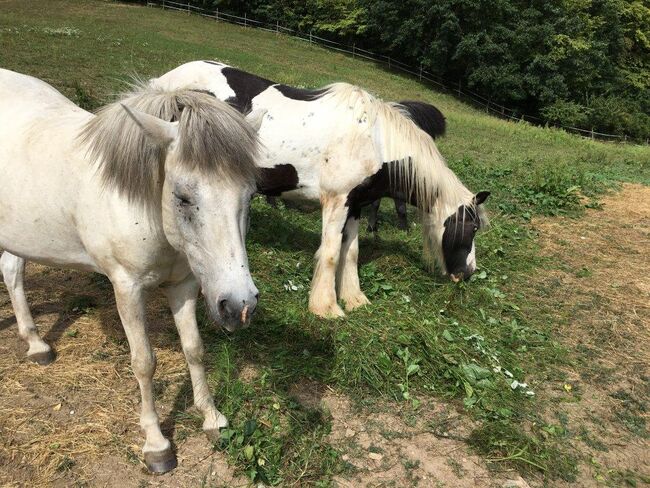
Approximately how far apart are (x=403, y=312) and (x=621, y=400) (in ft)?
6.23

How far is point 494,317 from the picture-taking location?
15.6 feet

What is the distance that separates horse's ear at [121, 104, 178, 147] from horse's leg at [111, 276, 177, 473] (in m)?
0.89

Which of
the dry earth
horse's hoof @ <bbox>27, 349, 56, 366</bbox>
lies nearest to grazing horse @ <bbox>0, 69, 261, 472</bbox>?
the dry earth

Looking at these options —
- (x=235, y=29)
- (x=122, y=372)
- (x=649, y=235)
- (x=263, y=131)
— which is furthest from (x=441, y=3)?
(x=122, y=372)

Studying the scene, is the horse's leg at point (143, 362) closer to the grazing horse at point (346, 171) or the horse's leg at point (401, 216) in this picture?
the grazing horse at point (346, 171)

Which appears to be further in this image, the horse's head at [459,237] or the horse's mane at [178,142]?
the horse's head at [459,237]

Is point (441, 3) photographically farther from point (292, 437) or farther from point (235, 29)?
point (292, 437)

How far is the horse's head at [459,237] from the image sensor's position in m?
4.80

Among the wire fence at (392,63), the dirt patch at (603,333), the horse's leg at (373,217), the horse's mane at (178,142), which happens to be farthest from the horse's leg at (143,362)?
the wire fence at (392,63)

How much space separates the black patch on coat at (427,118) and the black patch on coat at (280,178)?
6.93 feet

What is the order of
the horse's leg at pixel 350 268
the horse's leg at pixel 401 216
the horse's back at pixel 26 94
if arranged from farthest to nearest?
1. the horse's leg at pixel 401 216
2. the horse's leg at pixel 350 268
3. the horse's back at pixel 26 94

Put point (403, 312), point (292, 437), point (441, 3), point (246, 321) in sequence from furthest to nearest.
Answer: point (441, 3) < point (403, 312) < point (292, 437) < point (246, 321)

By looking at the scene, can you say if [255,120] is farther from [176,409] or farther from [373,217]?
[373,217]

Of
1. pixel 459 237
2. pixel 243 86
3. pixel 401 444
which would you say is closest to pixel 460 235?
pixel 459 237
